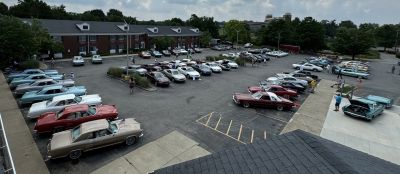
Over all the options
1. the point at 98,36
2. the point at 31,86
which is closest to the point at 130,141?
the point at 31,86

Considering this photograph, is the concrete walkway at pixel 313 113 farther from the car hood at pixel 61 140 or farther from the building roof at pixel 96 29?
the building roof at pixel 96 29

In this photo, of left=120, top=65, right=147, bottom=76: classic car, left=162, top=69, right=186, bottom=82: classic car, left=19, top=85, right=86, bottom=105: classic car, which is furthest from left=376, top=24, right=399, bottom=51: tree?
left=19, top=85, right=86, bottom=105: classic car

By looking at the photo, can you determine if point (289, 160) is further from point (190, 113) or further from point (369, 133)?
point (369, 133)

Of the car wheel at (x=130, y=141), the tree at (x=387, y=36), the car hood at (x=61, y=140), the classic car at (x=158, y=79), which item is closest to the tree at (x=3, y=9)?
the classic car at (x=158, y=79)

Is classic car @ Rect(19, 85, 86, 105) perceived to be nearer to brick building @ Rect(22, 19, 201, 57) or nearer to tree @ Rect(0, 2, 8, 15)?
brick building @ Rect(22, 19, 201, 57)

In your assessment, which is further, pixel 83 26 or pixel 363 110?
pixel 83 26

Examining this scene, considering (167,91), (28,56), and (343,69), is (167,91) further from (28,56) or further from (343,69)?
(343,69)
